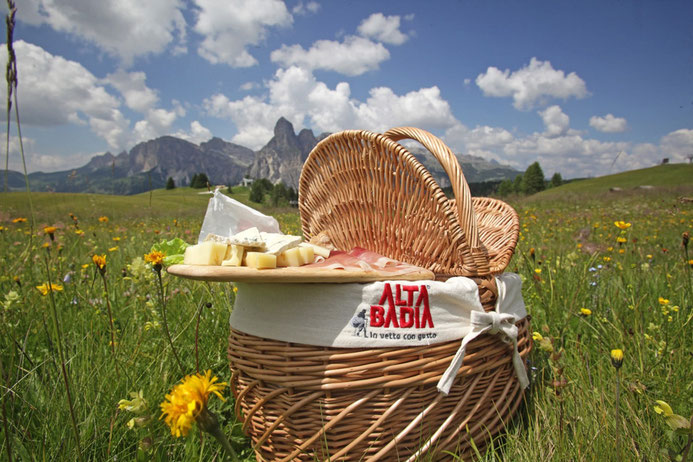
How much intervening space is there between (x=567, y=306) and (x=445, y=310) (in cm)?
139

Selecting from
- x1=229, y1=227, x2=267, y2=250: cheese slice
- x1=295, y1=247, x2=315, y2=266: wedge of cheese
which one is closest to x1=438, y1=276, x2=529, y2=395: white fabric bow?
x1=295, y1=247, x2=315, y2=266: wedge of cheese

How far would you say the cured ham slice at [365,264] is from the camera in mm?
1398

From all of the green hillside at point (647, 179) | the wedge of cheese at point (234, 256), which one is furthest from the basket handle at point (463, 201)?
the green hillside at point (647, 179)

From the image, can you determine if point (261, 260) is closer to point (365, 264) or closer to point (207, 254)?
point (207, 254)

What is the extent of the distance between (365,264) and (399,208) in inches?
19.3

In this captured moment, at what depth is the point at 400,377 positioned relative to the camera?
4.21ft

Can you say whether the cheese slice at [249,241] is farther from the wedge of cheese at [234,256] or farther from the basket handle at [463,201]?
the basket handle at [463,201]

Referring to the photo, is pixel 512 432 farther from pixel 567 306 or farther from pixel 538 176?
pixel 538 176

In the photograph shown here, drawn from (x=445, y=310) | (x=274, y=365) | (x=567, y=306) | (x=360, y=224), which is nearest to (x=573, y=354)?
(x=567, y=306)

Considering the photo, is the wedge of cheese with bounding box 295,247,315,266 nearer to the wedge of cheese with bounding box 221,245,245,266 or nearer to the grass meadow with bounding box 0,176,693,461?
the wedge of cheese with bounding box 221,245,245,266

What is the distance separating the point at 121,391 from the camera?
1.50 meters

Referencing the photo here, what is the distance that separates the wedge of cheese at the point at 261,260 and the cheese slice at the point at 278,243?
0.28 feet

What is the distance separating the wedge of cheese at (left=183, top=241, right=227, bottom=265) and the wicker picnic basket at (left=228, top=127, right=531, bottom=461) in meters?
0.34

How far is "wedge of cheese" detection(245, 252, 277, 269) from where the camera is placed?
49.1 inches
